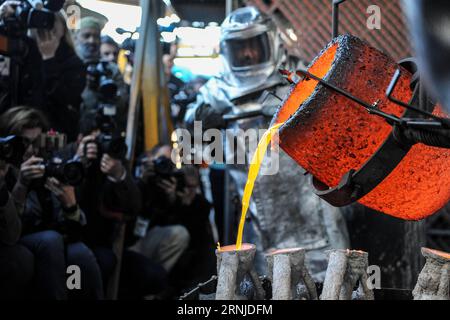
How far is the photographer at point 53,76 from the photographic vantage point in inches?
154

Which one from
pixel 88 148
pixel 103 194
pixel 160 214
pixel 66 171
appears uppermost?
pixel 88 148

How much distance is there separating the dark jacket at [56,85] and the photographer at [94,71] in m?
0.19

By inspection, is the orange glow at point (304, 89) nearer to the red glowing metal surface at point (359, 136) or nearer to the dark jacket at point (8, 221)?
the red glowing metal surface at point (359, 136)

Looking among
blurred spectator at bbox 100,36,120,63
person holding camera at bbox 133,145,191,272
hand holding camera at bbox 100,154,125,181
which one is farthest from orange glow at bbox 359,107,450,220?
blurred spectator at bbox 100,36,120,63

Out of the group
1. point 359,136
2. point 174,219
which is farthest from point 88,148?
point 359,136

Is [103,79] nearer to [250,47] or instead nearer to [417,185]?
[250,47]

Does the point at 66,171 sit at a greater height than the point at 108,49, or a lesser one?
lesser

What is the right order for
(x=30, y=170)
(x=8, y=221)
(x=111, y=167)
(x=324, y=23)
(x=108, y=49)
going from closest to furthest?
(x=8, y=221) < (x=30, y=170) < (x=111, y=167) < (x=108, y=49) < (x=324, y=23)

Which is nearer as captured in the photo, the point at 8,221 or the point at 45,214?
the point at 8,221

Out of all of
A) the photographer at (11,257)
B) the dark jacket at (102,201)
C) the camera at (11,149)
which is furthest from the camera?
the dark jacket at (102,201)

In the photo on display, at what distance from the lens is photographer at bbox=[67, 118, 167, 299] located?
160 inches

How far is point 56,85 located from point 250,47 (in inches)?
48.0

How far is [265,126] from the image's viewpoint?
4488mm

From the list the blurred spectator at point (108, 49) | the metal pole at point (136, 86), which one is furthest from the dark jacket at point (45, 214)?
the blurred spectator at point (108, 49)
